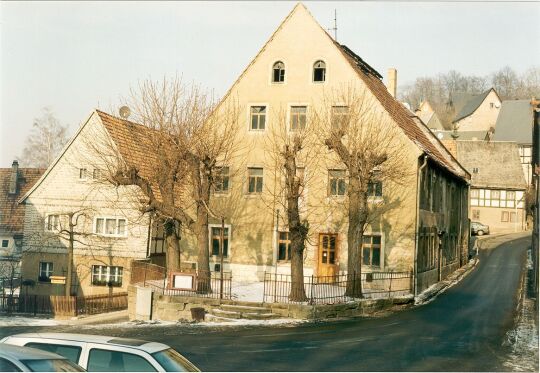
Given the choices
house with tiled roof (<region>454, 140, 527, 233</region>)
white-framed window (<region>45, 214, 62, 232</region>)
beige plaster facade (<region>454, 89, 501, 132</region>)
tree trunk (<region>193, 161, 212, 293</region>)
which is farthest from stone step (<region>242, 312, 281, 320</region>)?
beige plaster facade (<region>454, 89, 501, 132</region>)

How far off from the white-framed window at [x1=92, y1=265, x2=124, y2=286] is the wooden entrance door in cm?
1103

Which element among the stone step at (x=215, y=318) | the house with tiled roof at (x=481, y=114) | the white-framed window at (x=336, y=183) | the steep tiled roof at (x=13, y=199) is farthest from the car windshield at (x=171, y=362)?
the house with tiled roof at (x=481, y=114)

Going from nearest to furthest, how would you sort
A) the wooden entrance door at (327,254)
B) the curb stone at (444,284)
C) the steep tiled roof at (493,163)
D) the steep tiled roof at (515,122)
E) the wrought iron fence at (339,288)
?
the wrought iron fence at (339,288)
the curb stone at (444,284)
the wooden entrance door at (327,254)
the steep tiled roof at (493,163)
the steep tiled roof at (515,122)

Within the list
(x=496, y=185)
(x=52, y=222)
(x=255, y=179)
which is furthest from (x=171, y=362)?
(x=496, y=185)

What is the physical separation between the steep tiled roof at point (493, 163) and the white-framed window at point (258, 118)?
41.0m

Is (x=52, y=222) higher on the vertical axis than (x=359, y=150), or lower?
lower

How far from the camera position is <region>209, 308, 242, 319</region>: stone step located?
23.6m

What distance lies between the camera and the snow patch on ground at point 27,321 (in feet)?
87.2

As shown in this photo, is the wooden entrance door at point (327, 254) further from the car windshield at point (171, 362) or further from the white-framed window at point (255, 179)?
the car windshield at point (171, 362)

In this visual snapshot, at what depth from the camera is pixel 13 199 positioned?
4391 cm

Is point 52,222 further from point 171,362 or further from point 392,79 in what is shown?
point 171,362

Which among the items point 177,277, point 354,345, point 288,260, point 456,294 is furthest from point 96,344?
point 456,294

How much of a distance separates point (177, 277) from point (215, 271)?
6.54 metres

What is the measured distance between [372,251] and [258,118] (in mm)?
8984
